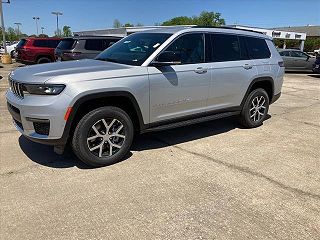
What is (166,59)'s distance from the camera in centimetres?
430

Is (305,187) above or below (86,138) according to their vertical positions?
below

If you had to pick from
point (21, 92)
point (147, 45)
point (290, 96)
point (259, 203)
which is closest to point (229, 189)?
point (259, 203)

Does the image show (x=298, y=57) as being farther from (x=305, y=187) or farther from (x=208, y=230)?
(x=208, y=230)

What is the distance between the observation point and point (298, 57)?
18.6 m

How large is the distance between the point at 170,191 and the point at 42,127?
1.72 metres

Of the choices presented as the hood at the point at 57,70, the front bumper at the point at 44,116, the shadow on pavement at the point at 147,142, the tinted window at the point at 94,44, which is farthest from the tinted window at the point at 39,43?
the front bumper at the point at 44,116

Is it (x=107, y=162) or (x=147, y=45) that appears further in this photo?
(x=147, y=45)

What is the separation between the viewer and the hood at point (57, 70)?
368 cm

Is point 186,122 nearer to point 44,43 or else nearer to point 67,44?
point 67,44

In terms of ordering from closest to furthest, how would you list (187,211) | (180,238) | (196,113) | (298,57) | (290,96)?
1. (180,238)
2. (187,211)
3. (196,113)
4. (290,96)
5. (298,57)

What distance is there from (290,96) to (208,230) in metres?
8.56

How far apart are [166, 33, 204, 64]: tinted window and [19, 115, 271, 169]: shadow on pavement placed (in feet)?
4.55

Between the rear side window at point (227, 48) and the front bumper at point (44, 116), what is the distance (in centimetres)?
266

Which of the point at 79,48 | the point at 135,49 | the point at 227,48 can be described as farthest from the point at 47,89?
the point at 79,48
